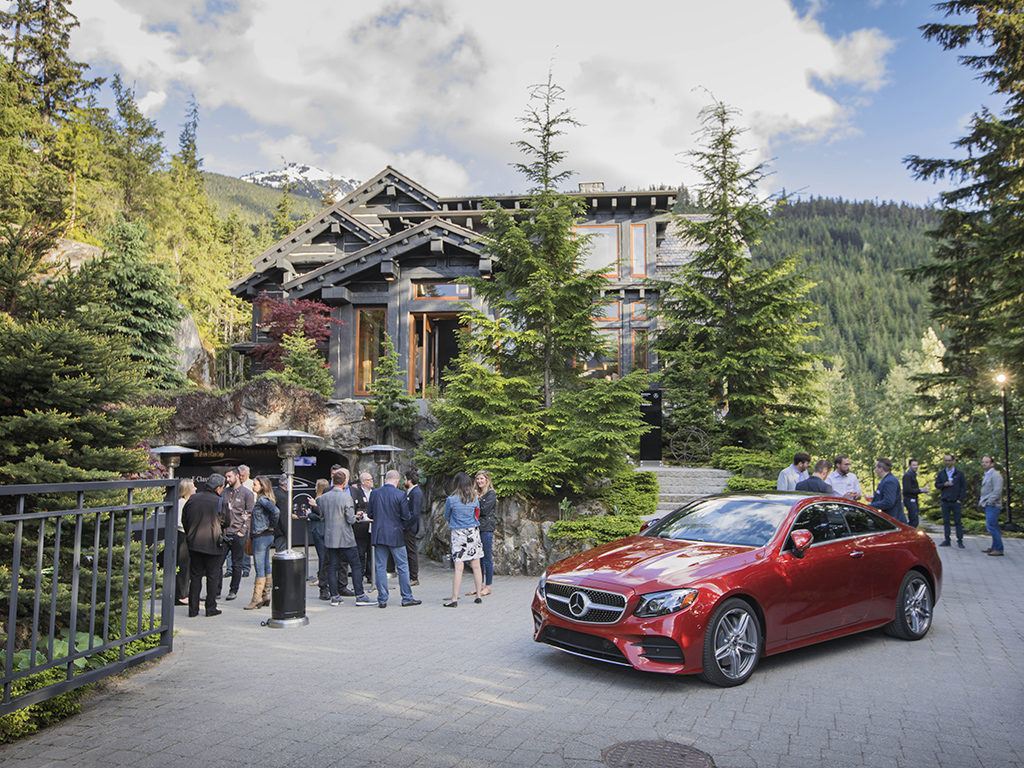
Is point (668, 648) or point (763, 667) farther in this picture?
point (763, 667)

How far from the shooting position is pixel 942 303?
23.4 m

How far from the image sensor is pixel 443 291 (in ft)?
79.7

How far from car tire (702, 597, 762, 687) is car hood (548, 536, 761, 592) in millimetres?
343

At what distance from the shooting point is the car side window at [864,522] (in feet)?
23.9

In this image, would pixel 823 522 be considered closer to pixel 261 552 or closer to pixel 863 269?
pixel 261 552

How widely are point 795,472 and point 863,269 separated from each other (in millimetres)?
155343

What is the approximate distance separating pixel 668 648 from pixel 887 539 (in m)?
3.25

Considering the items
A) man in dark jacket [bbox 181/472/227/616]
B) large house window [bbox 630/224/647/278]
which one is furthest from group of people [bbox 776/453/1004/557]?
large house window [bbox 630/224/647/278]

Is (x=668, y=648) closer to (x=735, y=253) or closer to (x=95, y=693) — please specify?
(x=95, y=693)

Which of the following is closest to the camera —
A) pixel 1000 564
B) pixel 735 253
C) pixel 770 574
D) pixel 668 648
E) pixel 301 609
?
pixel 668 648

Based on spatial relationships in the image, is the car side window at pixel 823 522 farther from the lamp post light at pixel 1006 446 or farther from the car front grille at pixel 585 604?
the lamp post light at pixel 1006 446

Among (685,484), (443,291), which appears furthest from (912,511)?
(443,291)

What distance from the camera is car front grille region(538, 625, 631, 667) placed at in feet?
19.2

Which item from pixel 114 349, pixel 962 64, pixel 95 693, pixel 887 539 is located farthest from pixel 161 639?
pixel 962 64
